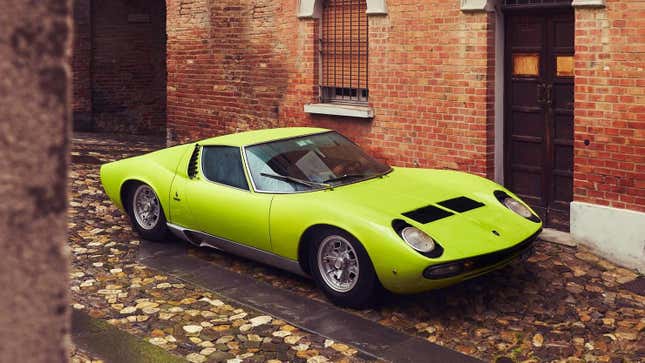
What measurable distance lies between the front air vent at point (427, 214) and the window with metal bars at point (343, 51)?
4.43 meters

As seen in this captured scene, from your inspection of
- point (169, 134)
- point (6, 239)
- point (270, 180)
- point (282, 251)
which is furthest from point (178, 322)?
point (169, 134)

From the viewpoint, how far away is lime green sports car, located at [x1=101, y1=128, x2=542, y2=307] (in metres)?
6.60

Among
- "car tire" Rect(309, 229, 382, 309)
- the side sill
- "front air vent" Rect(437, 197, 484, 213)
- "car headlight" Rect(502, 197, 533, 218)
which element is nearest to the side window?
the side sill

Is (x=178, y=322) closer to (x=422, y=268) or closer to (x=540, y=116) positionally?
(x=422, y=268)

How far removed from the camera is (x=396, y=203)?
7137 mm

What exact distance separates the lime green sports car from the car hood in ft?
0.04

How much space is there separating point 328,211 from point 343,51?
5.11 meters

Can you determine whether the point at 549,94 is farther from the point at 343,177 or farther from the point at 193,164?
the point at 193,164

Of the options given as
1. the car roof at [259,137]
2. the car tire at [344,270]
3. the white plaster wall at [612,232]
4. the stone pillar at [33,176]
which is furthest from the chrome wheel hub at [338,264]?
the stone pillar at [33,176]

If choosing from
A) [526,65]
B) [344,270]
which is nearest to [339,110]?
[526,65]

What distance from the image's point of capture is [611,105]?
843 centimetres

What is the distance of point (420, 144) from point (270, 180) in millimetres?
3197

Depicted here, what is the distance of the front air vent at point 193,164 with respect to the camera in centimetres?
840

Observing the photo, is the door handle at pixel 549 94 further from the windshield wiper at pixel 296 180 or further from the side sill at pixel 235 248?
the side sill at pixel 235 248
